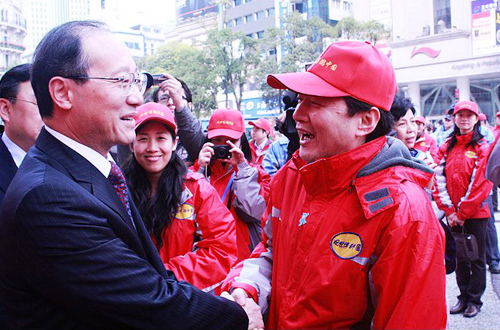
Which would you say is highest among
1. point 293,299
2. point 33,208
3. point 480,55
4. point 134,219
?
point 480,55

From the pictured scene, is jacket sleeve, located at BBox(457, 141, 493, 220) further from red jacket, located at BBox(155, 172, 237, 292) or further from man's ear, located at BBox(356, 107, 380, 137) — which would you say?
man's ear, located at BBox(356, 107, 380, 137)

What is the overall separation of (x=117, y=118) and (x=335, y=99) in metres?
0.81

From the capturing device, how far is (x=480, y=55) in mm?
30922

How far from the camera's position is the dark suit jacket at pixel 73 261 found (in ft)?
4.18

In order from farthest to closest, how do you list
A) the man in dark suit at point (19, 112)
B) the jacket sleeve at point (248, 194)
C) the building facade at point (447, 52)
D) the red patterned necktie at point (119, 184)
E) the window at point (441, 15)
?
1. the window at point (441, 15)
2. the building facade at point (447, 52)
3. the jacket sleeve at point (248, 194)
4. the man in dark suit at point (19, 112)
5. the red patterned necktie at point (119, 184)

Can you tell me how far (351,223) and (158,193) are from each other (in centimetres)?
134

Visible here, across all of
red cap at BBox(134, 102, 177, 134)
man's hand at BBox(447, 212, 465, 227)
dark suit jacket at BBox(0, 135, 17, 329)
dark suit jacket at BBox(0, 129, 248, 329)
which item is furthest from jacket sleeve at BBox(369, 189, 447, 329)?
man's hand at BBox(447, 212, 465, 227)

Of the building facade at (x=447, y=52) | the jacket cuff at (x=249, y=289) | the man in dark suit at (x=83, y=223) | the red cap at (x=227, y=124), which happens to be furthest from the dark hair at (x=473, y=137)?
the building facade at (x=447, y=52)

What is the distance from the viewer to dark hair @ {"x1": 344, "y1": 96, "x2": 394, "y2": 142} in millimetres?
1789

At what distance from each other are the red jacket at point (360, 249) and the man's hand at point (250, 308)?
5 cm

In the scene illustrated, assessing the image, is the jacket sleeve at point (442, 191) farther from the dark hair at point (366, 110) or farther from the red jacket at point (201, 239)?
the dark hair at point (366, 110)

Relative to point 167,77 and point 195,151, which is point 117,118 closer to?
point 167,77

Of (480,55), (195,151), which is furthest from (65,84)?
(480,55)

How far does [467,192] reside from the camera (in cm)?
493
